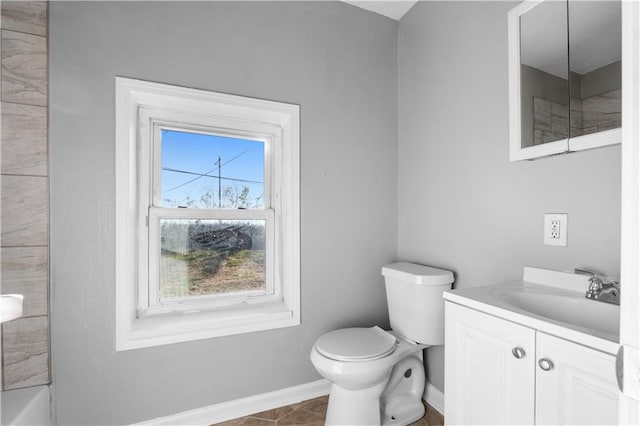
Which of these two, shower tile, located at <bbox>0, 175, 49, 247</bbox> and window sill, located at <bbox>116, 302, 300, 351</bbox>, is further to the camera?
window sill, located at <bbox>116, 302, 300, 351</bbox>

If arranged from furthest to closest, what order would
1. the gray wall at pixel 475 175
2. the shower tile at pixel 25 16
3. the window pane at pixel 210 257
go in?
the window pane at pixel 210 257, the shower tile at pixel 25 16, the gray wall at pixel 475 175

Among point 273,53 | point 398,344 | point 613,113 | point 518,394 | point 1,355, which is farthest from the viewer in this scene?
point 273,53

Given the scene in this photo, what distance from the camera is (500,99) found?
148 cm

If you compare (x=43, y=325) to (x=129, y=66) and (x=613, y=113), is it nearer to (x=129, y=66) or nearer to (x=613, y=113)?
(x=129, y=66)

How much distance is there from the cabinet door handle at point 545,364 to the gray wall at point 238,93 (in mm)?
1271

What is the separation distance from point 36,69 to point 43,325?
114cm

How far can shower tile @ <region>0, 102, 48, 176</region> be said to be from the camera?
1372 mm

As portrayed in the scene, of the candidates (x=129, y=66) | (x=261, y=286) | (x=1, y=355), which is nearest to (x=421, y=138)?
(x=261, y=286)

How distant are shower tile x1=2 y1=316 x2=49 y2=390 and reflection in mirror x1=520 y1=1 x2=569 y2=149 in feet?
7.38

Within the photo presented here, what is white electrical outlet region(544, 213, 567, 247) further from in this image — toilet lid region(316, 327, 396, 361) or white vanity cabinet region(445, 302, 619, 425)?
toilet lid region(316, 327, 396, 361)

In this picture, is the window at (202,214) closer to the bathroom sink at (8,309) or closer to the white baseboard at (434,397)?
the bathroom sink at (8,309)

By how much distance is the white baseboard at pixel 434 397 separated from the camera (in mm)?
1813

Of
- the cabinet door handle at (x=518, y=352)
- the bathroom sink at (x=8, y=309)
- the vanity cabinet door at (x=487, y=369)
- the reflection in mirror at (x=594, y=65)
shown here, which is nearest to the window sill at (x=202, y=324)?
the bathroom sink at (x=8, y=309)

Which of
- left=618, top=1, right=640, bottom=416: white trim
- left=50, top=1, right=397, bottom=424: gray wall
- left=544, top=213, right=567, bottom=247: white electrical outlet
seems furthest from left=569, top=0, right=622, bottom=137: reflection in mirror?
left=50, top=1, right=397, bottom=424: gray wall
